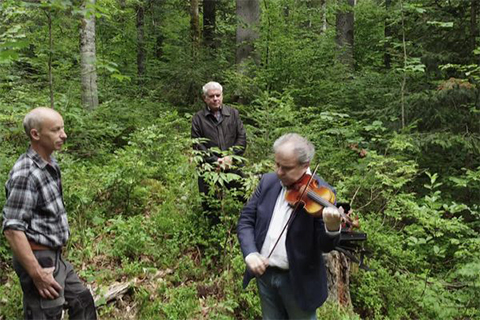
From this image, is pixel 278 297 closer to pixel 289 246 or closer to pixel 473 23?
pixel 289 246

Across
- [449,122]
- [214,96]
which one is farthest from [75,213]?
[449,122]

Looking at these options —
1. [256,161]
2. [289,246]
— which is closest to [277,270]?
[289,246]

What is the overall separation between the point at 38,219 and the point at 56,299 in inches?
26.0

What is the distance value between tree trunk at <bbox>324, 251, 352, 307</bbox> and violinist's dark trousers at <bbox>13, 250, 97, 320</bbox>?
2.92m

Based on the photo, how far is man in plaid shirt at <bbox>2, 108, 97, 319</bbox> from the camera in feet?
9.17

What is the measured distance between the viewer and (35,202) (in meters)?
2.87

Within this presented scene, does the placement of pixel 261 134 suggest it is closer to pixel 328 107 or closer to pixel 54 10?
pixel 328 107

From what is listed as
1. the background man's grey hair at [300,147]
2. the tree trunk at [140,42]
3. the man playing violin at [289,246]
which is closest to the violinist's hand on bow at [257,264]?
the man playing violin at [289,246]

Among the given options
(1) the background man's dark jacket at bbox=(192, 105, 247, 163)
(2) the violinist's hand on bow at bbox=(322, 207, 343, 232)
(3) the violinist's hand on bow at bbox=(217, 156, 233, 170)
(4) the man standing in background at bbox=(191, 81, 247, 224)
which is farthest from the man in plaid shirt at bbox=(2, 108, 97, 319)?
(1) the background man's dark jacket at bbox=(192, 105, 247, 163)

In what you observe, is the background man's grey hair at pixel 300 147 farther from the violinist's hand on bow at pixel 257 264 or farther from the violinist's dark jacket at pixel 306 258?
the violinist's hand on bow at pixel 257 264

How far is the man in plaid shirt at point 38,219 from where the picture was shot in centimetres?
279

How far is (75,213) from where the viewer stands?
5707 mm

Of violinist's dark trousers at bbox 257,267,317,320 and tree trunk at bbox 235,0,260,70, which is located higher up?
tree trunk at bbox 235,0,260,70

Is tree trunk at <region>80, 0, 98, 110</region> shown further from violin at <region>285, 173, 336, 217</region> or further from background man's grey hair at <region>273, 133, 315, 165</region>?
violin at <region>285, 173, 336, 217</region>
